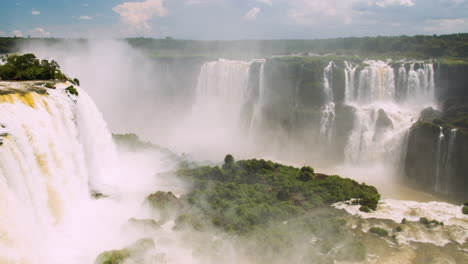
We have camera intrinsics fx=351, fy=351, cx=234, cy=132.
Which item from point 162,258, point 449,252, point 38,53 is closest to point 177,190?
point 162,258

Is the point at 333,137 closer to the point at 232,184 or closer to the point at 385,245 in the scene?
Result: the point at 232,184

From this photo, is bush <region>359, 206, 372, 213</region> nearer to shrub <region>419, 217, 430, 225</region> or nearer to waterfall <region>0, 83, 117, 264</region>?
shrub <region>419, 217, 430, 225</region>

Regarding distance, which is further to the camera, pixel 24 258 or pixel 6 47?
pixel 6 47

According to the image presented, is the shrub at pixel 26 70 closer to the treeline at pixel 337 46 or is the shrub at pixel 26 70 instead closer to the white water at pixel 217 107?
the white water at pixel 217 107

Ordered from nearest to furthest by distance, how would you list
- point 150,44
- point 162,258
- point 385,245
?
1. point 162,258
2. point 385,245
3. point 150,44

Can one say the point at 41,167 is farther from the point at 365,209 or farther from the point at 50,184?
the point at 365,209

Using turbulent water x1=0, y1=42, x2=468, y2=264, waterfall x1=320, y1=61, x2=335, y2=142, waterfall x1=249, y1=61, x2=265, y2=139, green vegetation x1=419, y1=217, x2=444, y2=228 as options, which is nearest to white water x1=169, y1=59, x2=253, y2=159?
turbulent water x1=0, y1=42, x2=468, y2=264

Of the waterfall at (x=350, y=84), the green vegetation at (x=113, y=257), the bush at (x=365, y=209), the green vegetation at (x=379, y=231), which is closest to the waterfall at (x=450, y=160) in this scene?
the bush at (x=365, y=209)
